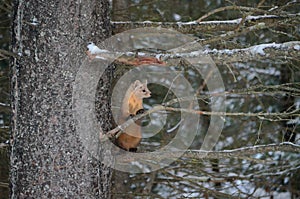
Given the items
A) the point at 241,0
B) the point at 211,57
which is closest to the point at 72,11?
the point at 211,57

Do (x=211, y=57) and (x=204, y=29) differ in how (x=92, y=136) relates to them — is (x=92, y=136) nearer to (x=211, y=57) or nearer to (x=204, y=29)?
(x=211, y=57)

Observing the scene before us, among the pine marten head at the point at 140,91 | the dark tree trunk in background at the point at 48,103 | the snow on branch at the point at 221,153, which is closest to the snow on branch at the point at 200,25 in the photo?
the pine marten head at the point at 140,91

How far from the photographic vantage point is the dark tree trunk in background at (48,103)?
2.37 m

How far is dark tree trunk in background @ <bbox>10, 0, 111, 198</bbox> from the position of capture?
7.78 feet

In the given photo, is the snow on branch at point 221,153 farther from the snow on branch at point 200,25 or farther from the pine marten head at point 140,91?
the snow on branch at point 200,25

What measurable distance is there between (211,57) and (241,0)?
235 centimetres

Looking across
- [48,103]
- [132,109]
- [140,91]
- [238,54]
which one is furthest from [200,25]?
[48,103]

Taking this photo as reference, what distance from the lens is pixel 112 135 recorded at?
2.51 meters

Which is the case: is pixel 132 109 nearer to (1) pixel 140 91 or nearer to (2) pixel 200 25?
(1) pixel 140 91

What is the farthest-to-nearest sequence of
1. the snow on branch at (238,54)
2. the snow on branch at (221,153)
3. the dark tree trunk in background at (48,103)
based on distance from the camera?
the snow on branch at (221,153) → the dark tree trunk in background at (48,103) → the snow on branch at (238,54)

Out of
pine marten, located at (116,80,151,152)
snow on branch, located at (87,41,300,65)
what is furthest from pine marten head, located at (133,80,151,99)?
snow on branch, located at (87,41,300,65)

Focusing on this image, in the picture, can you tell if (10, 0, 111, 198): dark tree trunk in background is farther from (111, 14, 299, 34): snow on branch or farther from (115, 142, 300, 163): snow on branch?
(111, 14, 299, 34): snow on branch

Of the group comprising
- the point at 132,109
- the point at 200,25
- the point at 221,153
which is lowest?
the point at 221,153

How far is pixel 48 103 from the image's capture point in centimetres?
240
